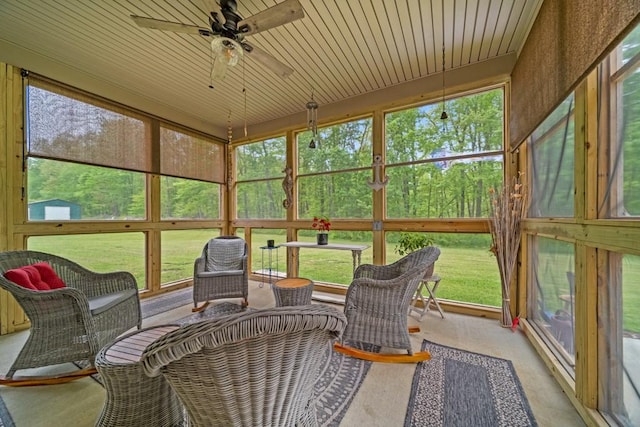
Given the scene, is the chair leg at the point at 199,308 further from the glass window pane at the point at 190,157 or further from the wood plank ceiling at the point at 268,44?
the wood plank ceiling at the point at 268,44

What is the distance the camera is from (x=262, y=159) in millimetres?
4922

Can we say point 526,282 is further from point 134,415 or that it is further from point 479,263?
point 134,415

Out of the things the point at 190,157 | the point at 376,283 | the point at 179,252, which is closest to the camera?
the point at 376,283

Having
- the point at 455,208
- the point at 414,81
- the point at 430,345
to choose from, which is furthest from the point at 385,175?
the point at 430,345

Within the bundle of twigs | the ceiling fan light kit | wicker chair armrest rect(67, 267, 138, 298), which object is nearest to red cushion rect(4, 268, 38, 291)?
→ wicker chair armrest rect(67, 267, 138, 298)

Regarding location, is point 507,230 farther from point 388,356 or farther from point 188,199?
point 188,199

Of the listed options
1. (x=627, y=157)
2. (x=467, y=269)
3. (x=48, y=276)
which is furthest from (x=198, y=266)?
(x=627, y=157)

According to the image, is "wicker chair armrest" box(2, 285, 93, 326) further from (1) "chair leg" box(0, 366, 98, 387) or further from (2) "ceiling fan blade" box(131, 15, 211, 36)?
(2) "ceiling fan blade" box(131, 15, 211, 36)

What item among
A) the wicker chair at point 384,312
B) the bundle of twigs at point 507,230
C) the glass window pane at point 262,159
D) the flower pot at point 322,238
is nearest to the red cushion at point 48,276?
the wicker chair at point 384,312

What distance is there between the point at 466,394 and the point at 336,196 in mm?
2967

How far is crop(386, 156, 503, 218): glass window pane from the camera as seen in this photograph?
3072 mm

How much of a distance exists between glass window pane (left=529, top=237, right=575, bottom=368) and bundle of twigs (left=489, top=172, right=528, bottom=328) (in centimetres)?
18

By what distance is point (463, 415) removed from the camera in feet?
5.01

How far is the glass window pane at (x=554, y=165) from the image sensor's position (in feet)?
6.12
